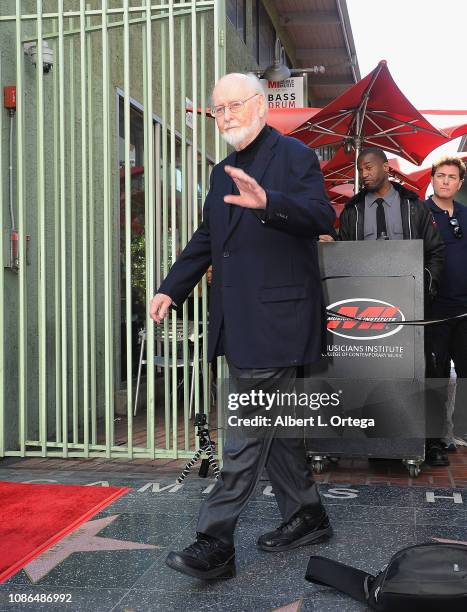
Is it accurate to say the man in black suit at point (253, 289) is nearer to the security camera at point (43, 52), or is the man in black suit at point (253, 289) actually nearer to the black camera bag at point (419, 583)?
the black camera bag at point (419, 583)

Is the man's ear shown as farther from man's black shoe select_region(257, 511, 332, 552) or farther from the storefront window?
the storefront window

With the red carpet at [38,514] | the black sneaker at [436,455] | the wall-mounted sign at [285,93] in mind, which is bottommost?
the red carpet at [38,514]

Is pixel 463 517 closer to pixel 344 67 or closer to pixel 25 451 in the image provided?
pixel 25 451

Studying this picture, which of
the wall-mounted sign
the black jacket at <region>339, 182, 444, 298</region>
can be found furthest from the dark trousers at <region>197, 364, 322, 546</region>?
the wall-mounted sign

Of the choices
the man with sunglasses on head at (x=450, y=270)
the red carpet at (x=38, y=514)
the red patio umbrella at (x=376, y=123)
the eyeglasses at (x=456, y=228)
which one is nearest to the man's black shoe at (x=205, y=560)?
the red carpet at (x=38, y=514)

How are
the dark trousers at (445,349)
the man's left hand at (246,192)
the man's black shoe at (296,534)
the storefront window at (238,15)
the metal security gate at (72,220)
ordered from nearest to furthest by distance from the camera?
the man's left hand at (246,192) < the man's black shoe at (296,534) < the metal security gate at (72,220) < the dark trousers at (445,349) < the storefront window at (238,15)

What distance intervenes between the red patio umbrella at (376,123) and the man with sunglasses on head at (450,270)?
208cm

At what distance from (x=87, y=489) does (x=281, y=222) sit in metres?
2.28

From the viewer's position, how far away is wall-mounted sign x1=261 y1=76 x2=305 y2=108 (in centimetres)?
1168

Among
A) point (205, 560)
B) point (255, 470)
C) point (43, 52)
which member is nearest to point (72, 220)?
point (43, 52)

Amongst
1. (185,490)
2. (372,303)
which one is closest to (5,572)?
(185,490)

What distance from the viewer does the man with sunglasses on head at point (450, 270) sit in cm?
547

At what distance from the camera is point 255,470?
3.21 metres

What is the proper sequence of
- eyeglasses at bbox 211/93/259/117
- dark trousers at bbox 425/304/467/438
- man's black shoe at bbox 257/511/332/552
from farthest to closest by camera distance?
dark trousers at bbox 425/304/467/438 < man's black shoe at bbox 257/511/332/552 < eyeglasses at bbox 211/93/259/117
